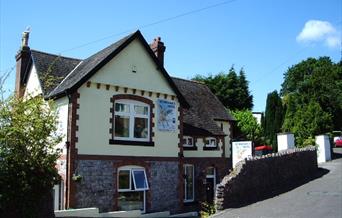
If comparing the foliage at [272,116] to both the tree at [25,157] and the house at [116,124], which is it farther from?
the tree at [25,157]

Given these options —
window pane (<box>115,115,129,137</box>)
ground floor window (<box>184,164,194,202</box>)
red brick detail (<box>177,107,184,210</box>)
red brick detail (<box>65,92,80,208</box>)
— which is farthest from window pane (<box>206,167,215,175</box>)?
red brick detail (<box>65,92,80,208</box>)

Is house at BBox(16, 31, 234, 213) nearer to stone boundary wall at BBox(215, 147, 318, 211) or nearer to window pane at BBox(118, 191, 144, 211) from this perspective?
window pane at BBox(118, 191, 144, 211)

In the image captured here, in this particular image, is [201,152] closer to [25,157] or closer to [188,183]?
[188,183]

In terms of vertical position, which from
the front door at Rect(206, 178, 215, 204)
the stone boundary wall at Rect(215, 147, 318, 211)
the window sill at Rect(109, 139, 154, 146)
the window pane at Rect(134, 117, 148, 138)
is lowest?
the front door at Rect(206, 178, 215, 204)

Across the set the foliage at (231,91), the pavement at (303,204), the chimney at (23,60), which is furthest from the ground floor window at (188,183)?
the foliage at (231,91)

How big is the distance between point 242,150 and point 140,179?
235 inches

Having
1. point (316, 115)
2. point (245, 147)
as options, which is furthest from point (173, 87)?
point (316, 115)

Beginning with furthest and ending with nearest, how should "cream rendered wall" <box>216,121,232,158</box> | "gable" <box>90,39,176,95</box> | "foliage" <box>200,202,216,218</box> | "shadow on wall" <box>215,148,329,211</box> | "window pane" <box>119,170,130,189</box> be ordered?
"cream rendered wall" <box>216,121,232,158</box>, "foliage" <box>200,202,216,218</box>, "shadow on wall" <box>215,148,329,211</box>, "gable" <box>90,39,176,95</box>, "window pane" <box>119,170,130,189</box>

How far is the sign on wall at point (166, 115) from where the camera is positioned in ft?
69.4

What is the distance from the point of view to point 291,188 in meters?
22.1

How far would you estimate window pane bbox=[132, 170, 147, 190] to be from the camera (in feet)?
64.6

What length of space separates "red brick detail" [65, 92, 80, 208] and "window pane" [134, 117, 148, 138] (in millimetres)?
3178

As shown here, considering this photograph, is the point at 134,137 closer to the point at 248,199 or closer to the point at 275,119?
the point at 248,199

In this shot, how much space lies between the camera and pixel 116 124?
1945cm
